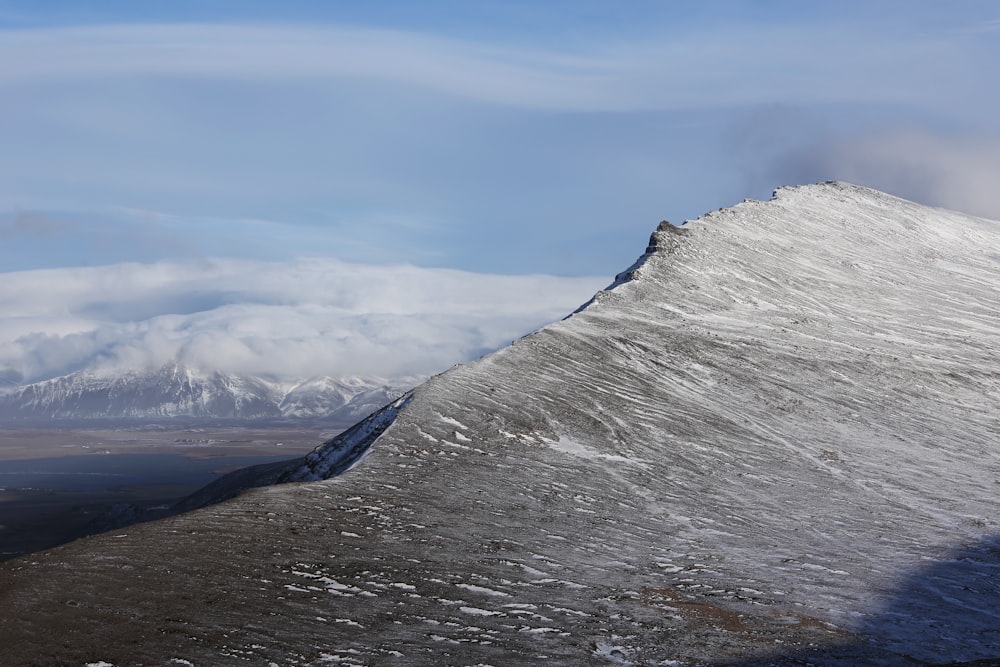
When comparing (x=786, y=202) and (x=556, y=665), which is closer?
(x=556, y=665)

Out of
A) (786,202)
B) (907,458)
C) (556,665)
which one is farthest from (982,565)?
(786,202)

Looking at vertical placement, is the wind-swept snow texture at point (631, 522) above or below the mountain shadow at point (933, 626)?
above

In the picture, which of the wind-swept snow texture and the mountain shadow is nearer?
the wind-swept snow texture

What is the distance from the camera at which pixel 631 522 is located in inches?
1601

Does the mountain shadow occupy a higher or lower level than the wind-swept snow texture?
lower

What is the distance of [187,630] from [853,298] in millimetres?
67466

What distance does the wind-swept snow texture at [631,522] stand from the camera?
2734 centimetres

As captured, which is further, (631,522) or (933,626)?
A: (631,522)

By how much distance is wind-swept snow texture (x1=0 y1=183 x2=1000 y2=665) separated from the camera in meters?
27.3

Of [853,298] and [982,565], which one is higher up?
[853,298]

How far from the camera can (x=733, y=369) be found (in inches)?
2496

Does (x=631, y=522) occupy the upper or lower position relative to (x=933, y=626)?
upper

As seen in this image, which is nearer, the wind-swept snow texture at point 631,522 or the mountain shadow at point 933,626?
the wind-swept snow texture at point 631,522

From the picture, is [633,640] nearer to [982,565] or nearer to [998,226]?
[982,565]
